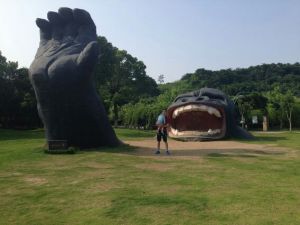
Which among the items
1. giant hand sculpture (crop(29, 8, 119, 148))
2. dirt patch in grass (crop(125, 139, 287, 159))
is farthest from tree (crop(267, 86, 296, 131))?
giant hand sculpture (crop(29, 8, 119, 148))

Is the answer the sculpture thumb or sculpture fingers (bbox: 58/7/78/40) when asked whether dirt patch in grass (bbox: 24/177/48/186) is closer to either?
the sculpture thumb

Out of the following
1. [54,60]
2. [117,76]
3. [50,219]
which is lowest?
[50,219]

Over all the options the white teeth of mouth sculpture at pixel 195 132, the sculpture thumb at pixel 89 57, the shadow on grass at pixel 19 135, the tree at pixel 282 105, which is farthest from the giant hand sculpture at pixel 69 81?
the tree at pixel 282 105

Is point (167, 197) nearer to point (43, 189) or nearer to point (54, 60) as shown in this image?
point (43, 189)

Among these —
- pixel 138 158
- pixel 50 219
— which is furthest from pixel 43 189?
pixel 138 158

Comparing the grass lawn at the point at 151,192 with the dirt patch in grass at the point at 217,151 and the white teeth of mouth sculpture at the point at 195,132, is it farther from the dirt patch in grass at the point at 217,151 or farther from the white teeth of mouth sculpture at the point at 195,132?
the white teeth of mouth sculpture at the point at 195,132

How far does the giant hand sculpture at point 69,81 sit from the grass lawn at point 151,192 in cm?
313

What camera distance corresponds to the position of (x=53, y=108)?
14133mm

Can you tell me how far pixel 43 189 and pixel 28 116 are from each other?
3408 centimetres

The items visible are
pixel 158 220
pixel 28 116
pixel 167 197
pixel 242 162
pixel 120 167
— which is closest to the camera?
pixel 158 220

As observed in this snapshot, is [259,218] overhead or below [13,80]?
below

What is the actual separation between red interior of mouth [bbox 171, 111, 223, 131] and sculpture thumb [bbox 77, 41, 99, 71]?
8006 mm

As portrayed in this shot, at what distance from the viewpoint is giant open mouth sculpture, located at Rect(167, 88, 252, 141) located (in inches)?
781

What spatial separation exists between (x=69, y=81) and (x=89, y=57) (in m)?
1.06
